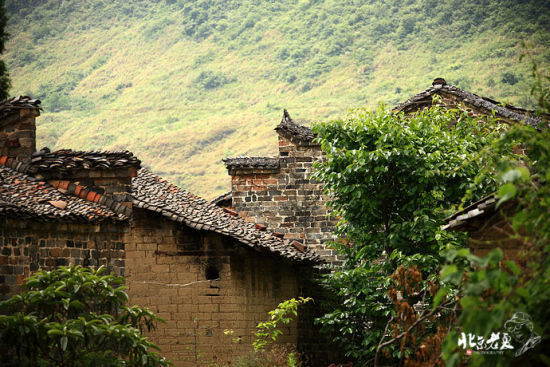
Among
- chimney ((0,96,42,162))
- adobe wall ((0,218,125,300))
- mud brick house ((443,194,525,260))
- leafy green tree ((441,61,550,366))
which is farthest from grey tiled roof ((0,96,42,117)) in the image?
leafy green tree ((441,61,550,366))

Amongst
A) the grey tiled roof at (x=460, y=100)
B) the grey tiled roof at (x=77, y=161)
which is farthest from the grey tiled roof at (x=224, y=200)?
the grey tiled roof at (x=77, y=161)

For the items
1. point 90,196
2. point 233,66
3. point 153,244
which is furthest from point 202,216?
point 233,66

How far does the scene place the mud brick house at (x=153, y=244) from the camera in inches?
577

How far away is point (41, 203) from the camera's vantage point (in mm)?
14242

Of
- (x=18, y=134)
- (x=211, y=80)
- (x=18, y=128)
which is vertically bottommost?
(x=18, y=134)

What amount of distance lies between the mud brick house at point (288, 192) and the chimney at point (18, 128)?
5970 mm

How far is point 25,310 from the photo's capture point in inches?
437

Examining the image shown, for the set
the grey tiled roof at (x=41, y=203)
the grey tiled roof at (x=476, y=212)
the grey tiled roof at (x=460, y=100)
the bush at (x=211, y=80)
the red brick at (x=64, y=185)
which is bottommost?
the grey tiled roof at (x=476, y=212)

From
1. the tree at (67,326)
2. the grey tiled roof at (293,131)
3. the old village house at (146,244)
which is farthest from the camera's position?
the grey tiled roof at (293,131)

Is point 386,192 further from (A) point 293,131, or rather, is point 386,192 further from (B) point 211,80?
(B) point 211,80

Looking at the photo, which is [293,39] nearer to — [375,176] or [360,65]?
[360,65]

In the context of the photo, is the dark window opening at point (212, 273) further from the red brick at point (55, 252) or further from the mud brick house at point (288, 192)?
the mud brick house at point (288, 192)

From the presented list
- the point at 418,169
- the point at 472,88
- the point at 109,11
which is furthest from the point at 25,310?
the point at 109,11

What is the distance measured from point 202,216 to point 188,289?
1724 mm
